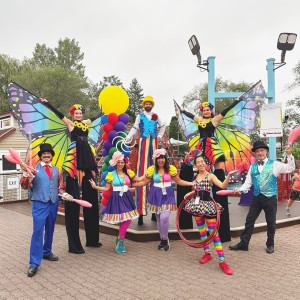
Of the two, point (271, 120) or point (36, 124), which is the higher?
point (271, 120)

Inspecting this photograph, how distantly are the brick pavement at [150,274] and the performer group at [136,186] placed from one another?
19 cm

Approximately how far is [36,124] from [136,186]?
1885 mm

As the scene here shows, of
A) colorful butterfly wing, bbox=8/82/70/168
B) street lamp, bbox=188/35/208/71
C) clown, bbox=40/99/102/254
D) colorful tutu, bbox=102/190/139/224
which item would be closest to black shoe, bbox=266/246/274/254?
colorful tutu, bbox=102/190/139/224

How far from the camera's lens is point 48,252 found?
4.57 meters

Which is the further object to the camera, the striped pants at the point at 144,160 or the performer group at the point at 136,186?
the striped pants at the point at 144,160

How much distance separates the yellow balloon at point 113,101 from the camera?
5.38 metres

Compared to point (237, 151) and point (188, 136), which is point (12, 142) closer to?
point (188, 136)

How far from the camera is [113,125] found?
539 centimetres

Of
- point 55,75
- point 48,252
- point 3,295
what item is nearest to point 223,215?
point 48,252

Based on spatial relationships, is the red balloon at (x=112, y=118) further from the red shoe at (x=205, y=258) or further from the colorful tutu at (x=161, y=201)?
the red shoe at (x=205, y=258)

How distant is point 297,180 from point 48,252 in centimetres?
570

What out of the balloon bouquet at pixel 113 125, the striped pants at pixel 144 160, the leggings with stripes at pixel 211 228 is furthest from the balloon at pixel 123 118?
the leggings with stripes at pixel 211 228

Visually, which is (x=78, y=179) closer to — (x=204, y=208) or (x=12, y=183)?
(x=204, y=208)

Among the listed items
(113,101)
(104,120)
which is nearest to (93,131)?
(104,120)
